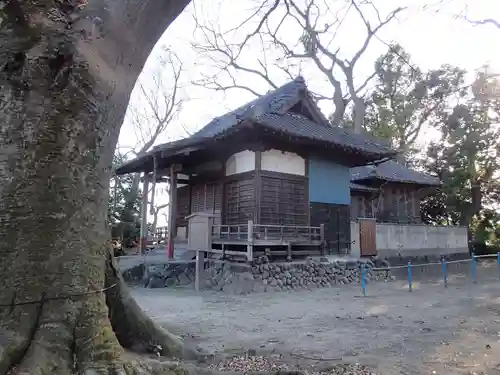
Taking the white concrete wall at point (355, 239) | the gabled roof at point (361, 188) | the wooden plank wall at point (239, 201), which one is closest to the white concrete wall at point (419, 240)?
the white concrete wall at point (355, 239)

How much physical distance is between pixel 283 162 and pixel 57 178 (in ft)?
32.8

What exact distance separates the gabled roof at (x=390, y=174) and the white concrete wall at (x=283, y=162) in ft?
23.6

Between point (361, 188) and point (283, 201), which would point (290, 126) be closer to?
point (283, 201)

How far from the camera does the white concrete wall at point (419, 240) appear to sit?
15.4m

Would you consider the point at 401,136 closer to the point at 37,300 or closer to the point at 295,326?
the point at 295,326

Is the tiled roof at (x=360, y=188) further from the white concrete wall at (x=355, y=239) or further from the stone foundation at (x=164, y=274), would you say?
the stone foundation at (x=164, y=274)

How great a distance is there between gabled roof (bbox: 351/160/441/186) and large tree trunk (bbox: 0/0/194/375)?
17194mm

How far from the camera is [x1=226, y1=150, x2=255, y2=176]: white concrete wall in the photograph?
1196 centimetres

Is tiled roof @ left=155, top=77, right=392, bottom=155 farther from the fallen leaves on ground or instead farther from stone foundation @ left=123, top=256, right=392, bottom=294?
the fallen leaves on ground

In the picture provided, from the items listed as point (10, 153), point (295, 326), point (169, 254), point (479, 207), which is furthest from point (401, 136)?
point (10, 153)

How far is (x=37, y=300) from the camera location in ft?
8.21

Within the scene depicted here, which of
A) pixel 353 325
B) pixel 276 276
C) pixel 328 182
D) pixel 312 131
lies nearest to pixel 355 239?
pixel 328 182

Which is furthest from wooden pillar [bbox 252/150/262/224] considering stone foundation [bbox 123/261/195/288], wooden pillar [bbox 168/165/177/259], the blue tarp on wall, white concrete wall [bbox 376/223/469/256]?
white concrete wall [bbox 376/223/469/256]

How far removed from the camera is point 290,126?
11906 mm
